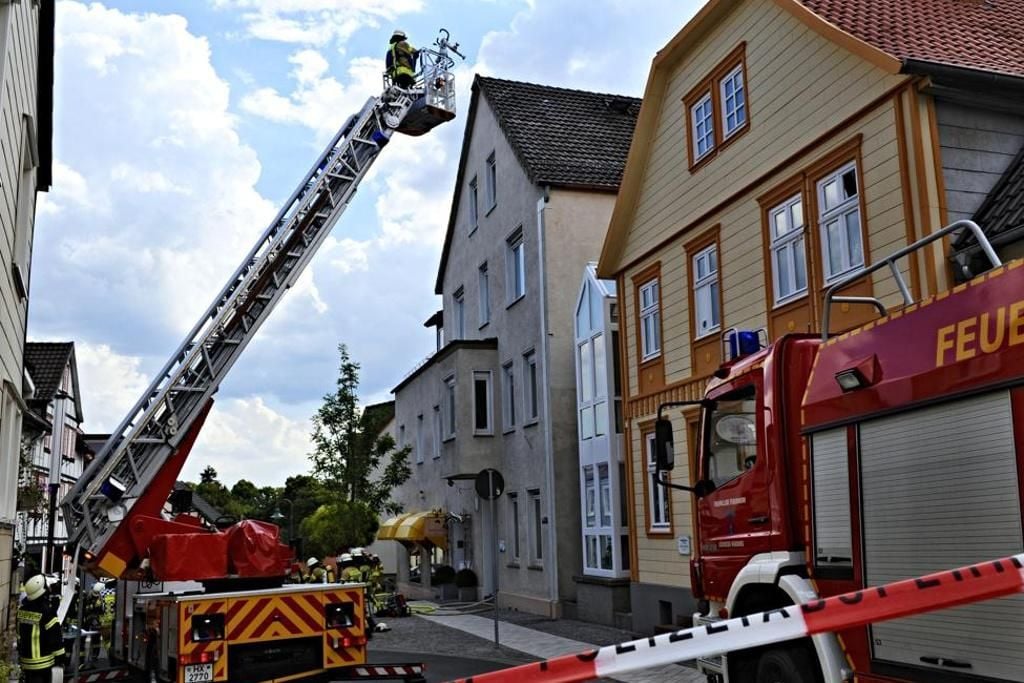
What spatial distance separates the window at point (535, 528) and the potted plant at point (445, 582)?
432 centimetres

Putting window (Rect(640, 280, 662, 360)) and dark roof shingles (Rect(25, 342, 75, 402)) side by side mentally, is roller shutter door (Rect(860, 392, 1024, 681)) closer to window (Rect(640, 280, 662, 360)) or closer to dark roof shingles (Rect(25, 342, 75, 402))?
window (Rect(640, 280, 662, 360))

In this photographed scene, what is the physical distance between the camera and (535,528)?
70.7 feet

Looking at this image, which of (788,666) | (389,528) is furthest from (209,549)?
(389,528)

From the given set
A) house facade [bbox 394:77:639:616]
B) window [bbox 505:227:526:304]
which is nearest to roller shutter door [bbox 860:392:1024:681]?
house facade [bbox 394:77:639:616]

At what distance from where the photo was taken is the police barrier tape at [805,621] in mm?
3109

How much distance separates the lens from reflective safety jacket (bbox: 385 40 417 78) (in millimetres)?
16281

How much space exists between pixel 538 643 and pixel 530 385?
7783mm

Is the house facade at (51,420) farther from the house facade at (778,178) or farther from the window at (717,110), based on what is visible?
the window at (717,110)

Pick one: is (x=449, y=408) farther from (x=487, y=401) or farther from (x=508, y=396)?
(x=508, y=396)

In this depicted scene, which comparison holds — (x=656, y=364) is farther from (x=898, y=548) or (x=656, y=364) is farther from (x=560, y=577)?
(x=898, y=548)

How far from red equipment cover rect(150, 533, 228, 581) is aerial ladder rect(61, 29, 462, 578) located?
0.18m

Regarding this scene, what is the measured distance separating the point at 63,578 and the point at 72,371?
50.3 m

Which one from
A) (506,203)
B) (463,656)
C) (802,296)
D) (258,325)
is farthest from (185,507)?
(506,203)

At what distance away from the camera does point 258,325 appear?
1277 cm
